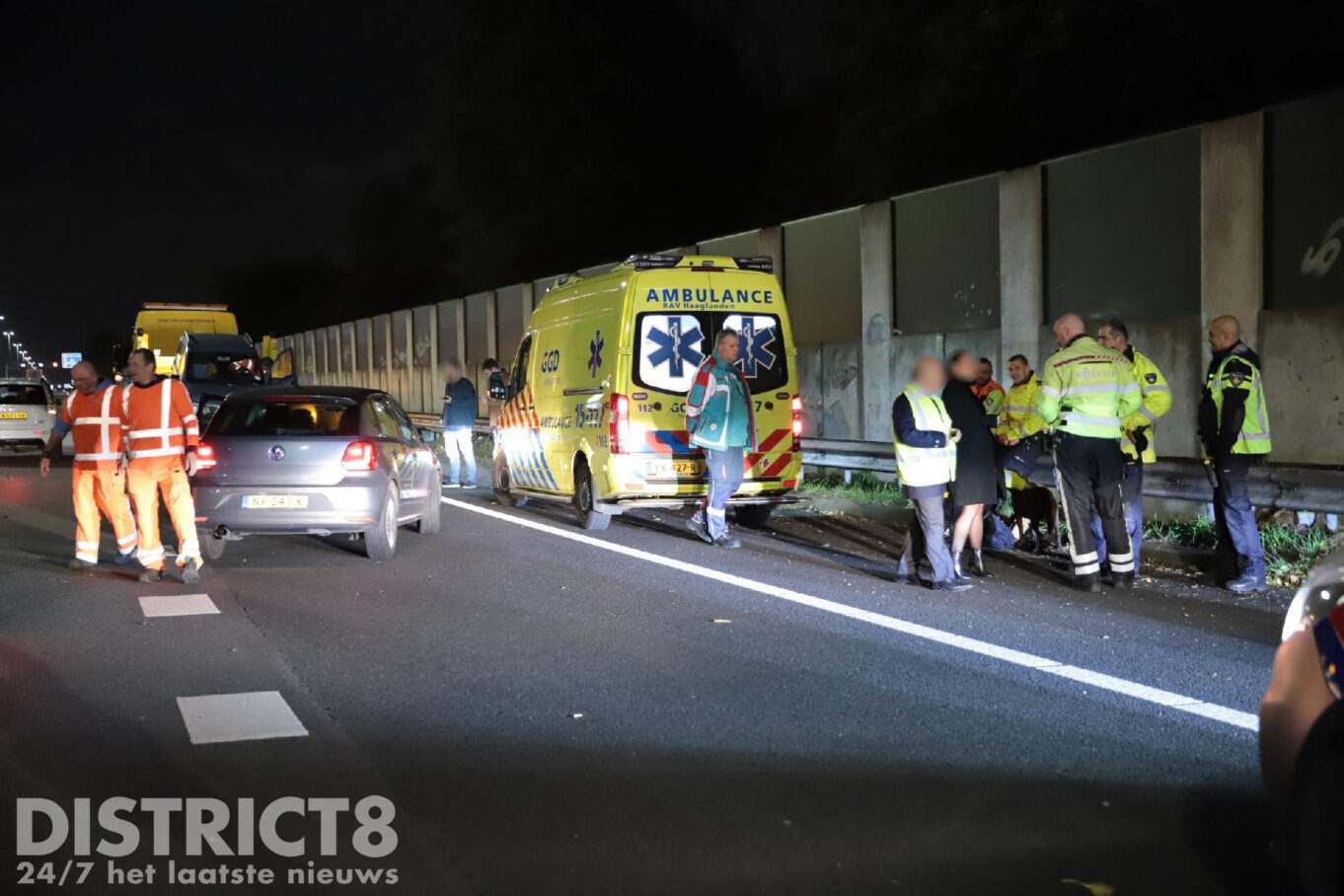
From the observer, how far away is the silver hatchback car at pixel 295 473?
11.6m

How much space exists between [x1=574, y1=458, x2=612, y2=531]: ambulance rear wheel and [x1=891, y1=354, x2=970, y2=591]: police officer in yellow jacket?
14.3 ft

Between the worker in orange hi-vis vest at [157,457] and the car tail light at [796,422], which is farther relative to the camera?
the car tail light at [796,422]

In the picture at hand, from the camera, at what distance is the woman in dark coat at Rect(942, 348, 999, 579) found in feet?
33.5

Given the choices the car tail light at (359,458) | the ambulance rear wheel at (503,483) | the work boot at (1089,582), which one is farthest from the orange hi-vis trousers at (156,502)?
the work boot at (1089,582)

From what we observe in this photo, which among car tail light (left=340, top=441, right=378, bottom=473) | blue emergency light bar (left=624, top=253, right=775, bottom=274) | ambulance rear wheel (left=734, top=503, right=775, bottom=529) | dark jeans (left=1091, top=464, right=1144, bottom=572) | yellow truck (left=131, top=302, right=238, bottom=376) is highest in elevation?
yellow truck (left=131, top=302, right=238, bottom=376)

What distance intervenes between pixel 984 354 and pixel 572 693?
10.7 metres

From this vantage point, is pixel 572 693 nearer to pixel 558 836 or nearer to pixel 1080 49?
pixel 558 836

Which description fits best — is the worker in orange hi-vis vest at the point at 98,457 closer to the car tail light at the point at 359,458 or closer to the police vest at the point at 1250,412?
the car tail light at the point at 359,458

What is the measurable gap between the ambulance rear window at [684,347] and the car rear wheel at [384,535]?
8.31 feet

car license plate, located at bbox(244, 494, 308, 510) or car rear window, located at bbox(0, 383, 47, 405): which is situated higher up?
car rear window, located at bbox(0, 383, 47, 405)

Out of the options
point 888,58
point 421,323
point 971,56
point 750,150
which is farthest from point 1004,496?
point 750,150

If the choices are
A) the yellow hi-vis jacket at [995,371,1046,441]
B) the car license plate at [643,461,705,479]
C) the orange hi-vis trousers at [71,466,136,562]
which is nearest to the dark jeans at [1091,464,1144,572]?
the yellow hi-vis jacket at [995,371,1046,441]

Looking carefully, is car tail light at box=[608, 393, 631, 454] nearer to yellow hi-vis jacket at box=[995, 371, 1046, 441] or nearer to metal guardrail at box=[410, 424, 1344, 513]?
yellow hi-vis jacket at box=[995, 371, 1046, 441]

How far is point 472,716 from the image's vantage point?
6348 mm
